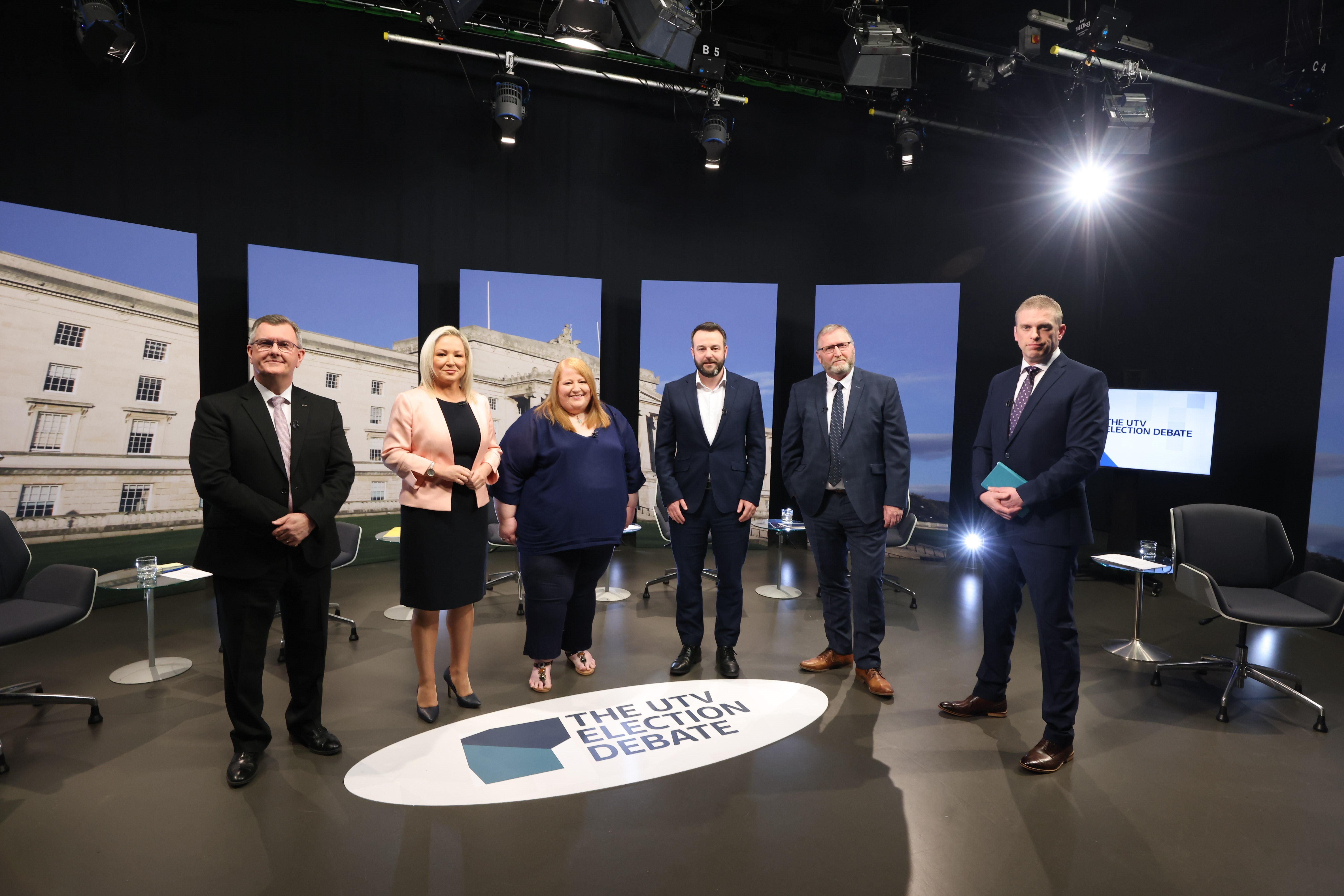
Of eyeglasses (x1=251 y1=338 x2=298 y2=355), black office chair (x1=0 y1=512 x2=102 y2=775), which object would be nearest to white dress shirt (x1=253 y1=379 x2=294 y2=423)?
eyeglasses (x1=251 y1=338 x2=298 y2=355)

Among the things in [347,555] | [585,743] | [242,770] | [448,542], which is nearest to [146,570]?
[347,555]

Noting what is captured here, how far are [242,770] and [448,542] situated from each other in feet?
3.46

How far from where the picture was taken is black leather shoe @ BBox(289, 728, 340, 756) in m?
2.59

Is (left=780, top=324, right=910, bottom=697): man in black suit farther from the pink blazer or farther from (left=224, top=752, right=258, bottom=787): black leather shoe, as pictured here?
(left=224, top=752, right=258, bottom=787): black leather shoe

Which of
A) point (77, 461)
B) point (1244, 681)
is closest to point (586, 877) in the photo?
point (1244, 681)

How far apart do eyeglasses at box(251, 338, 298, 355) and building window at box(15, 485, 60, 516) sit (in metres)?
3.10

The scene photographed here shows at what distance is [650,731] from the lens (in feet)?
9.21

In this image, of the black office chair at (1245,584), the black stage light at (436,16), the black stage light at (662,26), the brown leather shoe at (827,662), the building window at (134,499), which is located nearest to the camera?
the black office chair at (1245,584)

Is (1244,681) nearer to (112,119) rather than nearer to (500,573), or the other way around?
(500,573)

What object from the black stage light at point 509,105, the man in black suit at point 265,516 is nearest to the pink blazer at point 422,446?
the man in black suit at point 265,516

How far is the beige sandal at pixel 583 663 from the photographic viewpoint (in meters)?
3.43

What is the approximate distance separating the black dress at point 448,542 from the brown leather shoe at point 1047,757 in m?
2.28

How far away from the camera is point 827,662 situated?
3512 millimetres

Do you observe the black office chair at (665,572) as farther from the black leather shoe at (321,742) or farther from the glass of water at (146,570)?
the glass of water at (146,570)
